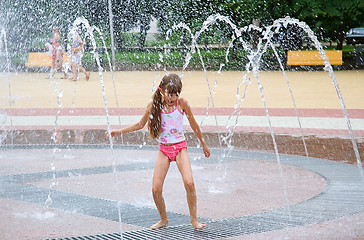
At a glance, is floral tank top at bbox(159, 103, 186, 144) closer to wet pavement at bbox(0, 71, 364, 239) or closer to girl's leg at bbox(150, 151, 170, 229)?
girl's leg at bbox(150, 151, 170, 229)

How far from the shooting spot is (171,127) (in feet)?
16.1

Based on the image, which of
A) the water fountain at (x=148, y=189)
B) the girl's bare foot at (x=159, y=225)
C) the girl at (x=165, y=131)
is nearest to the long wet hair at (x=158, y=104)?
the girl at (x=165, y=131)

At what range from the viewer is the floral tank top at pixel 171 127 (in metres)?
4.91

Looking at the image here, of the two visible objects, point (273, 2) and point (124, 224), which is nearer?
point (124, 224)

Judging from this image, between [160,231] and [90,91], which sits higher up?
[160,231]

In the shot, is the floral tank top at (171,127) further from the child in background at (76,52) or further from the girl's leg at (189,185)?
the child in background at (76,52)

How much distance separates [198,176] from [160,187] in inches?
92.4

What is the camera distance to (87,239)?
457 cm

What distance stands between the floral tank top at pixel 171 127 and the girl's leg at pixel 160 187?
0.50 feet

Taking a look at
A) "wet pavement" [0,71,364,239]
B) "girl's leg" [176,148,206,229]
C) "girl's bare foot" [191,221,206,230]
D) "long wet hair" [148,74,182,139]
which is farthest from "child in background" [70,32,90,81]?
"girl's bare foot" [191,221,206,230]

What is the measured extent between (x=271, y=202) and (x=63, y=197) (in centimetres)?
209

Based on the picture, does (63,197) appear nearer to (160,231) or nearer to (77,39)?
(160,231)

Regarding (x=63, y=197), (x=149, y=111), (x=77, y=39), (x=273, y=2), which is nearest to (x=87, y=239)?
(x=149, y=111)

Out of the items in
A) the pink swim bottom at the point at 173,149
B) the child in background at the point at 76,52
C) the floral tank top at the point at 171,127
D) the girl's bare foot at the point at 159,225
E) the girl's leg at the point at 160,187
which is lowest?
the child in background at the point at 76,52
